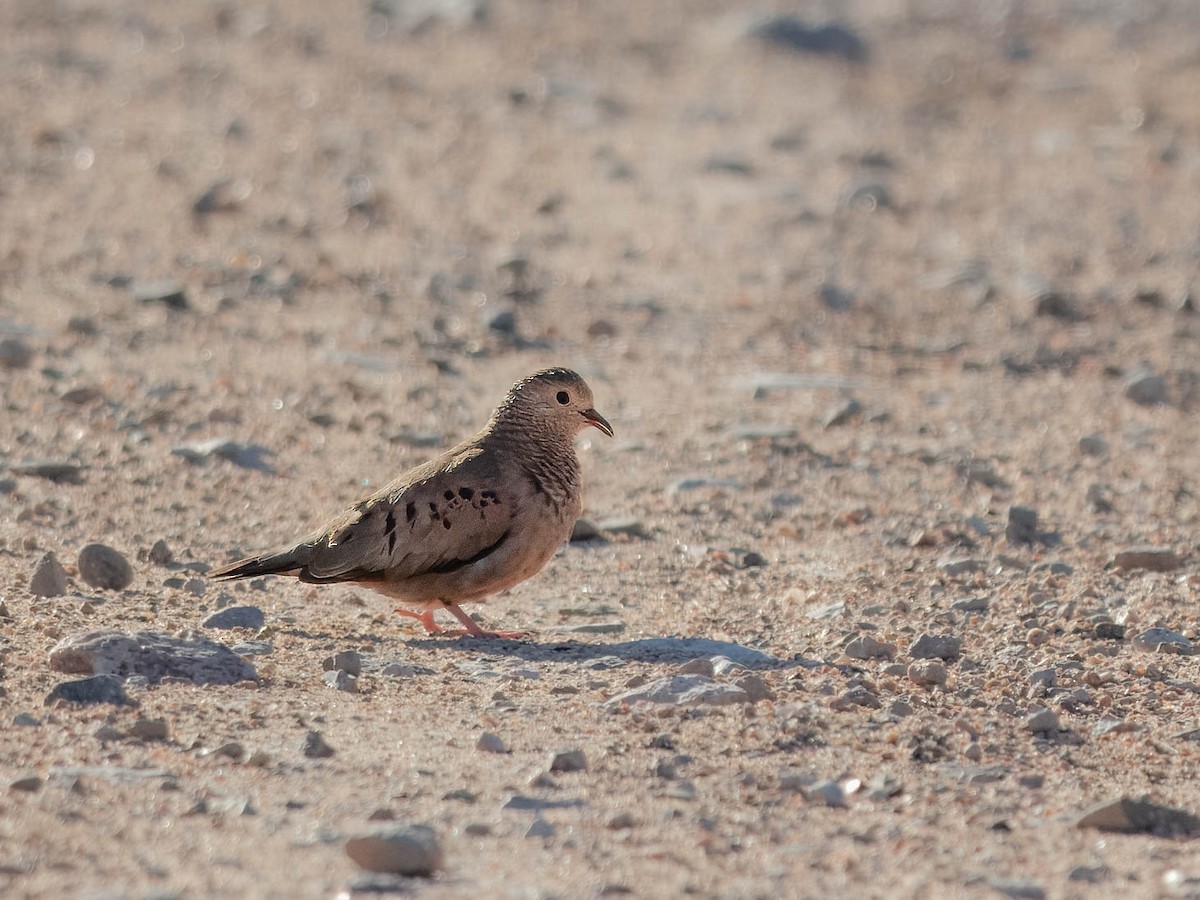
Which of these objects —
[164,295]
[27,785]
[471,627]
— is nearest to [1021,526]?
[471,627]

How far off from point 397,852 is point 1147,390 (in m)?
6.86

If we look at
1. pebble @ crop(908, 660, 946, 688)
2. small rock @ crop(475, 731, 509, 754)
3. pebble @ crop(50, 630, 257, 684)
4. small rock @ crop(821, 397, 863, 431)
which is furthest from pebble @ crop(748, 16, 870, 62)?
small rock @ crop(475, 731, 509, 754)

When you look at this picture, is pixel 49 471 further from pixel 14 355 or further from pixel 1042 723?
pixel 1042 723

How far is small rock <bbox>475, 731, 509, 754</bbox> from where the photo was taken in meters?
5.45

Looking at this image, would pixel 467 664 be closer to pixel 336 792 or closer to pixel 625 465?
pixel 336 792

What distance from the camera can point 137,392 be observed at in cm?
952

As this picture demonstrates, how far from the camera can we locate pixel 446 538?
265 inches

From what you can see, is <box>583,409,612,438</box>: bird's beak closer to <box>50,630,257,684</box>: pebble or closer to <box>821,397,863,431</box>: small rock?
<box>50,630,257,684</box>: pebble

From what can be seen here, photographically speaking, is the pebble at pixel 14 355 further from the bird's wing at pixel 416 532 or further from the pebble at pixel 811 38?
the pebble at pixel 811 38

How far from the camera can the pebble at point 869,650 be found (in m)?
6.46

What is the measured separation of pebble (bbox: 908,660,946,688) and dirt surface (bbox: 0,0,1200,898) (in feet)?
0.06

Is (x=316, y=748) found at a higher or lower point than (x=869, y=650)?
lower

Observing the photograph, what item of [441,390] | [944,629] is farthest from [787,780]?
[441,390]

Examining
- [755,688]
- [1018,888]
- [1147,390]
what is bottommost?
[1018,888]
